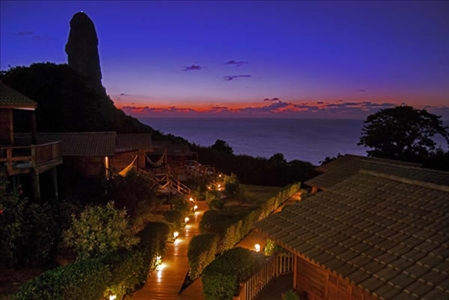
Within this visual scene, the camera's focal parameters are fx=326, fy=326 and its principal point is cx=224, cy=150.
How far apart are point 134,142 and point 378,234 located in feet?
75.8

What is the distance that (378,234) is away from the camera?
7.14m

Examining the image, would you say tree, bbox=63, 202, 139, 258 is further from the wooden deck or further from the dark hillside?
the dark hillside

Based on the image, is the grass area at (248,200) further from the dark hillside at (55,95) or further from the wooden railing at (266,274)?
the dark hillside at (55,95)

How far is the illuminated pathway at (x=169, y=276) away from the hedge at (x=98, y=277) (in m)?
0.38

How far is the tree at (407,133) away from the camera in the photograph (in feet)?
110

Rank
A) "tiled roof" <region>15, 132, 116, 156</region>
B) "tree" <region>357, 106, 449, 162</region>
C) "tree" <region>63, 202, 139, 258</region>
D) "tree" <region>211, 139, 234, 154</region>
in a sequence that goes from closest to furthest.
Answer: "tree" <region>63, 202, 139, 258</region> < "tiled roof" <region>15, 132, 116, 156</region> < "tree" <region>357, 106, 449, 162</region> < "tree" <region>211, 139, 234, 154</region>

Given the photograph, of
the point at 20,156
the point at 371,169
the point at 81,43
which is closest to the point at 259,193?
the point at 371,169

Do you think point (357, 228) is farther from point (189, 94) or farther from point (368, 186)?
point (189, 94)

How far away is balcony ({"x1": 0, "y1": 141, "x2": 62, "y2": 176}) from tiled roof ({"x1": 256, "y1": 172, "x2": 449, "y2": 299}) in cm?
952

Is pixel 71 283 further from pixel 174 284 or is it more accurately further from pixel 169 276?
pixel 169 276

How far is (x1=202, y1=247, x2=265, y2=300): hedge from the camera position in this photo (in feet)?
30.2

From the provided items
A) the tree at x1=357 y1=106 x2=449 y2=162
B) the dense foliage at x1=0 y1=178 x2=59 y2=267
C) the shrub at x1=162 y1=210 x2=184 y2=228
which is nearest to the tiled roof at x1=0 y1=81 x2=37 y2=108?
the dense foliage at x1=0 y1=178 x2=59 y2=267

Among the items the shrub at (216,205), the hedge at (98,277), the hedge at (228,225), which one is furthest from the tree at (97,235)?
the shrub at (216,205)

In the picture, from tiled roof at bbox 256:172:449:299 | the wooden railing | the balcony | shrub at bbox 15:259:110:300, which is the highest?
the balcony
